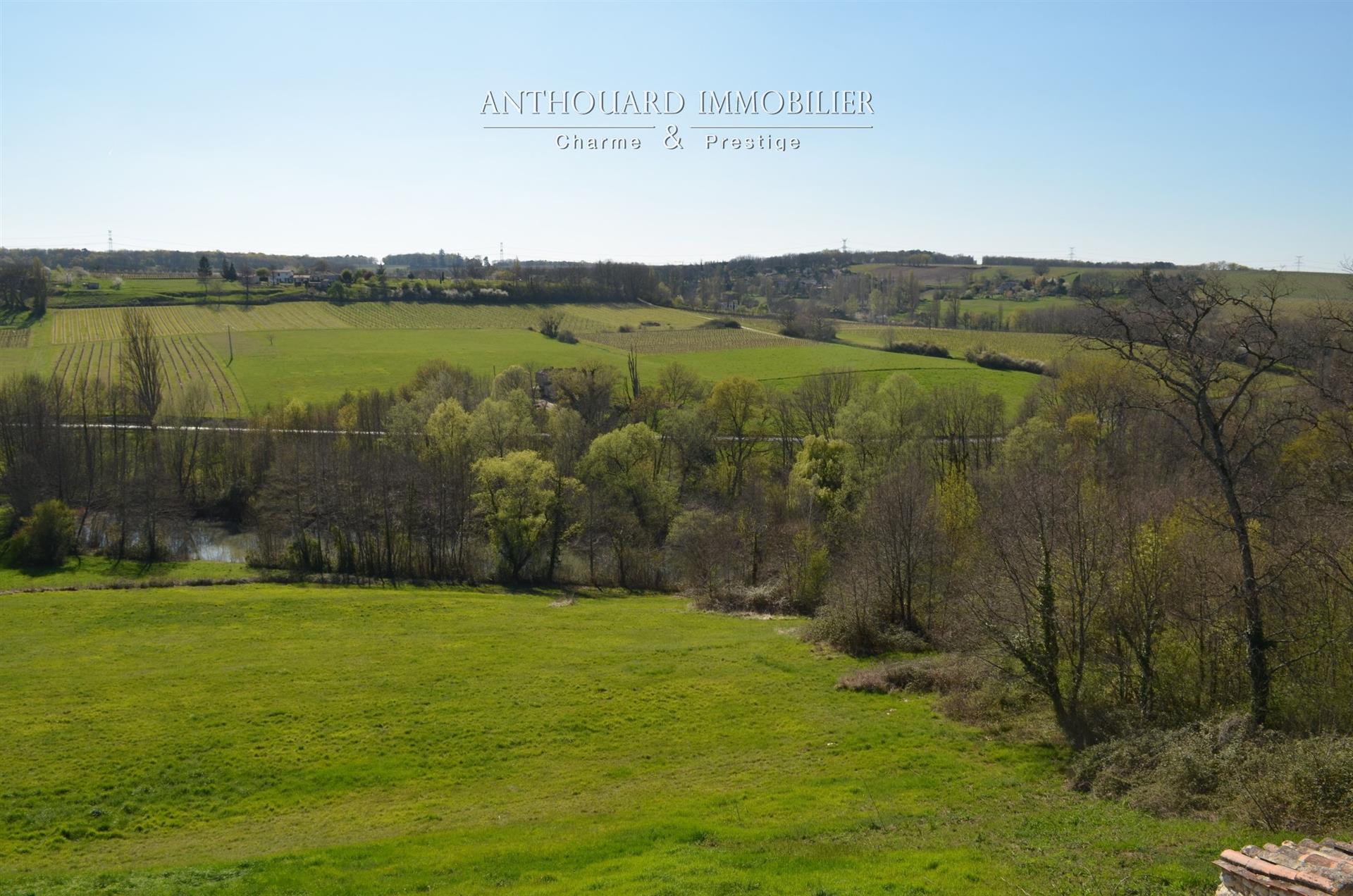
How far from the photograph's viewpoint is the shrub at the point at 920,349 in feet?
350

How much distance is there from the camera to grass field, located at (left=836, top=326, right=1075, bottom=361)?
103m

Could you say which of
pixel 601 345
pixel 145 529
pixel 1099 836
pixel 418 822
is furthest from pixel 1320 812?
pixel 601 345

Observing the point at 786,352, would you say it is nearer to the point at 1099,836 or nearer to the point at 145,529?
the point at 145,529

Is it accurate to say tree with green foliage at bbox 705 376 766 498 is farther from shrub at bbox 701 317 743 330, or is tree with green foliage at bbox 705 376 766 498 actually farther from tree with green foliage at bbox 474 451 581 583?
shrub at bbox 701 317 743 330

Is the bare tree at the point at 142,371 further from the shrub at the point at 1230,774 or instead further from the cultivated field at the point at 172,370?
the shrub at the point at 1230,774

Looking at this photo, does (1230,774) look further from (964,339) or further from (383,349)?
(383,349)

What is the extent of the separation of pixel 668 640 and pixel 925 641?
1137 cm

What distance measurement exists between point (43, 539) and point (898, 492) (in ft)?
182

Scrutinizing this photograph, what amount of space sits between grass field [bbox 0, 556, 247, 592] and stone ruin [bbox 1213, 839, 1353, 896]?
56380 millimetres

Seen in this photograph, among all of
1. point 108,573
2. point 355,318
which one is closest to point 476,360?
point 355,318

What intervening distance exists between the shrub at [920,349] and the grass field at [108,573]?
80.4 meters

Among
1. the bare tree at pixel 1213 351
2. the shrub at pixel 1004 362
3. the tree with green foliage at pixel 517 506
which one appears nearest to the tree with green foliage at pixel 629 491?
the tree with green foliage at pixel 517 506

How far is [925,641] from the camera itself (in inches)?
1407

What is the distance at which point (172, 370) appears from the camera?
10100cm
